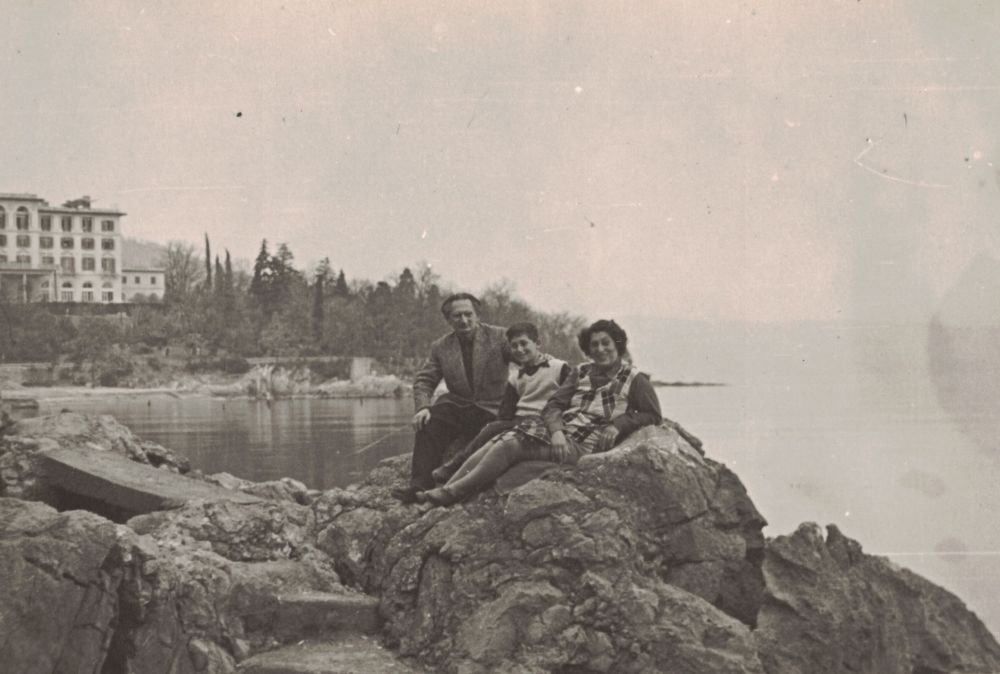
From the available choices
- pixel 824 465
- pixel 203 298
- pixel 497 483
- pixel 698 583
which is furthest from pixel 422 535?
pixel 203 298

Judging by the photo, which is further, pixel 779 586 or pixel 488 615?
pixel 779 586

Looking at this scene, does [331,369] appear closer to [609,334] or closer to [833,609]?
[609,334]

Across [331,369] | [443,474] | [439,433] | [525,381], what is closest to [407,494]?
[443,474]

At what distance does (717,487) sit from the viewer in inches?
298

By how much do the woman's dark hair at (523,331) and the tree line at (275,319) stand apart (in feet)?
48.8

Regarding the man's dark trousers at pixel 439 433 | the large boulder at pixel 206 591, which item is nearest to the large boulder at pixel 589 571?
the man's dark trousers at pixel 439 433

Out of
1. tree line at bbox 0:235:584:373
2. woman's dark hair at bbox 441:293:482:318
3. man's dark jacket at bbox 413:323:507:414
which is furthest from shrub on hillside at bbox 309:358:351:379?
woman's dark hair at bbox 441:293:482:318

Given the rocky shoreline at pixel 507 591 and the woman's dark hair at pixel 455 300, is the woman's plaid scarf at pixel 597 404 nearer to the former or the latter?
the rocky shoreline at pixel 507 591

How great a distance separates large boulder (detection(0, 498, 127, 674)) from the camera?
707 cm

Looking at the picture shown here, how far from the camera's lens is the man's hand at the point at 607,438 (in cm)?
752

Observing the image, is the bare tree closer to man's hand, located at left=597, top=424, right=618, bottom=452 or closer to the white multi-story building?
the white multi-story building

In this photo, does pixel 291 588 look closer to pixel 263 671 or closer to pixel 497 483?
pixel 263 671

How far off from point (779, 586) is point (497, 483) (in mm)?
1993

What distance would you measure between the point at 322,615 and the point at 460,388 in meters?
1.99
